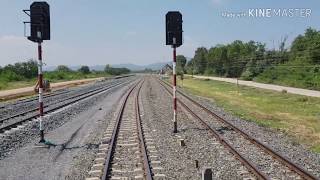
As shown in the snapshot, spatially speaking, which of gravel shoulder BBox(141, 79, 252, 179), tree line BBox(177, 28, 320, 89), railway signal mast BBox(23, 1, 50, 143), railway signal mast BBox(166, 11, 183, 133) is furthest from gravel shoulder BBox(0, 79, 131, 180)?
tree line BBox(177, 28, 320, 89)

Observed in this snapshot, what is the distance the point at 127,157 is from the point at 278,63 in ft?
177

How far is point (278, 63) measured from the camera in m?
63.4

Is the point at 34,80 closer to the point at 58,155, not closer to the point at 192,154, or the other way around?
the point at 58,155

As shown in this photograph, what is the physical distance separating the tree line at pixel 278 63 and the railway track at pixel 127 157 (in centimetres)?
2984

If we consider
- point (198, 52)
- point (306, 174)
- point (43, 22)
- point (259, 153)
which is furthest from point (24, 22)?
point (198, 52)

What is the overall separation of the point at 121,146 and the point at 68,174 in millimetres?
3423

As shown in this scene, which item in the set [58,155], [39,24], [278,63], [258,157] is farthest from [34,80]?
[258,157]

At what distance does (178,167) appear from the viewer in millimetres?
11078

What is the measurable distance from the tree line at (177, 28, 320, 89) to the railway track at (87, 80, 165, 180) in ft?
97.9

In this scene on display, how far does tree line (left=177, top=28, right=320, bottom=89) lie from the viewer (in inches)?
1922

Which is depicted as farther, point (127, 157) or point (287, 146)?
point (287, 146)

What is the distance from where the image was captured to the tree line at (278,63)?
160ft

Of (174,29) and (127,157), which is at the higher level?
(174,29)

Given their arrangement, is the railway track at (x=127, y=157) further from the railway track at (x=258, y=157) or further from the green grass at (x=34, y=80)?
the green grass at (x=34, y=80)
